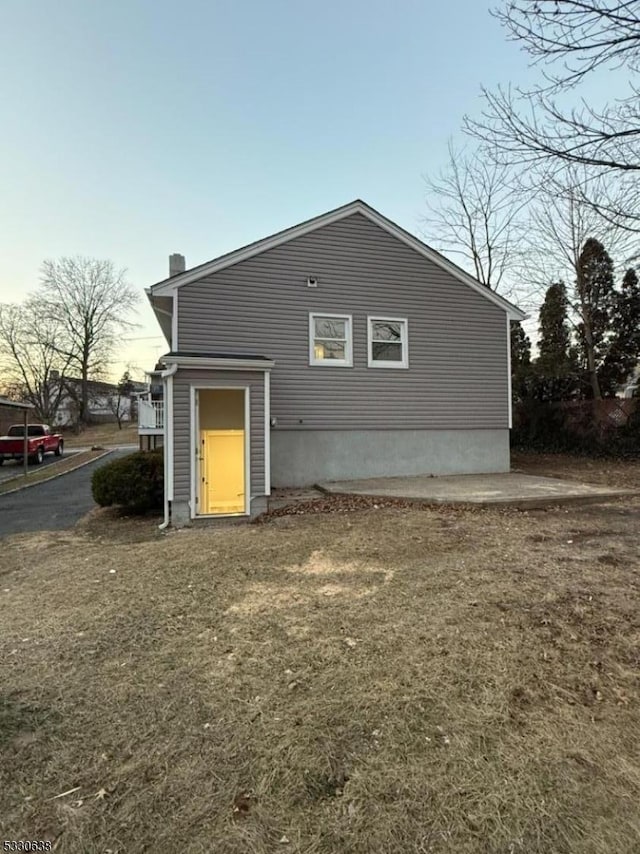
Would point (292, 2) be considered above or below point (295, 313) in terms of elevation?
above

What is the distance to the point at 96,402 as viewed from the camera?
156 feet

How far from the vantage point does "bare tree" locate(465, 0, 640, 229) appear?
3727 millimetres

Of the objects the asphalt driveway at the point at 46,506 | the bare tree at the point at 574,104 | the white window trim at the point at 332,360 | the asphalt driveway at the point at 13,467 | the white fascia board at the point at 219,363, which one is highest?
the bare tree at the point at 574,104

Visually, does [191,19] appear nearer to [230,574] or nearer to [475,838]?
[230,574]

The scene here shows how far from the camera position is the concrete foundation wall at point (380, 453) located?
1055 centimetres

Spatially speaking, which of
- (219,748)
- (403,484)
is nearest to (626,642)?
(219,748)

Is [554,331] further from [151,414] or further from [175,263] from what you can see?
[151,414]

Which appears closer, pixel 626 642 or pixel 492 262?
pixel 626 642

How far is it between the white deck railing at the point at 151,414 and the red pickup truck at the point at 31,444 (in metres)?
11.0

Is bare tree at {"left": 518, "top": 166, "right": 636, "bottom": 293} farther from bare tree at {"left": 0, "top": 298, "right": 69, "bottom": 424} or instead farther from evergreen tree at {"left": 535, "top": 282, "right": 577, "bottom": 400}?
bare tree at {"left": 0, "top": 298, "right": 69, "bottom": 424}

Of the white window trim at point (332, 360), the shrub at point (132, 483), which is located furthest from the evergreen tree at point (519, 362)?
the shrub at point (132, 483)

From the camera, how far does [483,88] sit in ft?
14.9

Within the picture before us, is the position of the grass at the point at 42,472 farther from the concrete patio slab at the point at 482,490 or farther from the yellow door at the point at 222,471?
the concrete patio slab at the point at 482,490

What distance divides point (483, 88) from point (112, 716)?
19.6 feet
